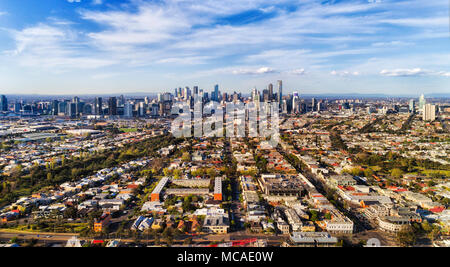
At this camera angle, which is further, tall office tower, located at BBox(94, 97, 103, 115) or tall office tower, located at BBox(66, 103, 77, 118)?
tall office tower, located at BBox(94, 97, 103, 115)

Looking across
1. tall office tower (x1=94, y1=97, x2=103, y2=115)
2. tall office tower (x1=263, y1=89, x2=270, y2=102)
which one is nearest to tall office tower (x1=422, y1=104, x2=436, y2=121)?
tall office tower (x1=263, y1=89, x2=270, y2=102)

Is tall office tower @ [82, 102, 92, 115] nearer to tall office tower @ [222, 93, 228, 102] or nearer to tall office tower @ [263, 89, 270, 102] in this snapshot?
tall office tower @ [222, 93, 228, 102]

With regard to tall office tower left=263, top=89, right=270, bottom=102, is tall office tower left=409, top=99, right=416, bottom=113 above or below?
below

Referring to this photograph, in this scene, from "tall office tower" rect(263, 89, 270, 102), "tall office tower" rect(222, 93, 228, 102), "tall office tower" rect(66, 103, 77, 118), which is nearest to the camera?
"tall office tower" rect(66, 103, 77, 118)

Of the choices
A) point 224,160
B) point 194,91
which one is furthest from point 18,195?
point 194,91

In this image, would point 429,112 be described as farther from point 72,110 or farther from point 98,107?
point 72,110

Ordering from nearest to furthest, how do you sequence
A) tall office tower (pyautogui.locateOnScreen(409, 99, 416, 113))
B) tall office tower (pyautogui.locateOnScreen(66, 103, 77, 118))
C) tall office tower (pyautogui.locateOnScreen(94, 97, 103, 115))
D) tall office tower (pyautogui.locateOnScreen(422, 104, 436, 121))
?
tall office tower (pyautogui.locateOnScreen(422, 104, 436, 121)) → tall office tower (pyautogui.locateOnScreen(409, 99, 416, 113)) → tall office tower (pyautogui.locateOnScreen(66, 103, 77, 118)) → tall office tower (pyautogui.locateOnScreen(94, 97, 103, 115))

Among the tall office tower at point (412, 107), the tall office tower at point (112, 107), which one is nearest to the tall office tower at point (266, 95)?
the tall office tower at point (412, 107)
